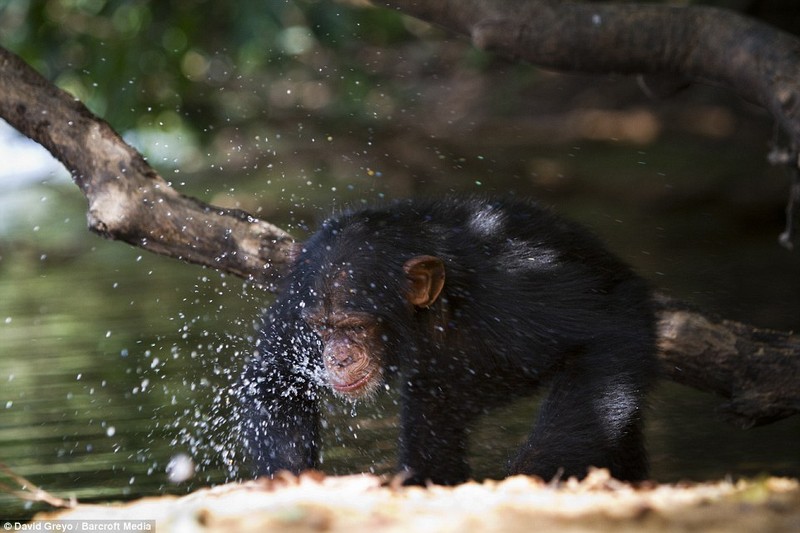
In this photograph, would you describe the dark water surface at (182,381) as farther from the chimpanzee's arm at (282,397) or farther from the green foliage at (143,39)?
the green foliage at (143,39)

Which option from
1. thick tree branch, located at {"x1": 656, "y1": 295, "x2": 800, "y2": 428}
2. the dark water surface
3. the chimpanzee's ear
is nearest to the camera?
the chimpanzee's ear

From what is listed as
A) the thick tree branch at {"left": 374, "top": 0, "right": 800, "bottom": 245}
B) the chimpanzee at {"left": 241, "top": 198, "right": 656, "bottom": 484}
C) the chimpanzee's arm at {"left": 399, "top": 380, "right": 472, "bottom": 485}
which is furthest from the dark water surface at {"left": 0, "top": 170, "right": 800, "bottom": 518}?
the thick tree branch at {"left": 374, "top": 0, "right": 800, "bottom": 245}

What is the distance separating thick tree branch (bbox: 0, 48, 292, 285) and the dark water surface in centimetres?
65

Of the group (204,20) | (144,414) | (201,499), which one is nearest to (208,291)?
(204,20)

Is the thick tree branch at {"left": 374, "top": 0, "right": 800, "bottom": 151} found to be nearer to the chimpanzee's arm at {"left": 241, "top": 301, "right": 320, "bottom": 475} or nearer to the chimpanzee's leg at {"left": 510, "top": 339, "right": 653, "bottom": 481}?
the chimpanzee's leg at {"left": 510, "top": 339, "right": 653, "bottom": 481}

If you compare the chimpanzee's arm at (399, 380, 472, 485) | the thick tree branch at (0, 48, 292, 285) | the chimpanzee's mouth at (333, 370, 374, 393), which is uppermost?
the thick tree branch at (0, 48, 292, 285)

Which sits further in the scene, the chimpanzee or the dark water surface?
the dark water surface

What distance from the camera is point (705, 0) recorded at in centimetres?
1381

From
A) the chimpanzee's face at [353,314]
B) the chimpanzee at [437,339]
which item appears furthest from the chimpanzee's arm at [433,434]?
the chimpanzee's face at [353,314]

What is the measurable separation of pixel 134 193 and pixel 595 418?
8.72 ft

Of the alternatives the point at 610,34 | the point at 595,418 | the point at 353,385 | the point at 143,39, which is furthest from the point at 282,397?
the point at 143,39

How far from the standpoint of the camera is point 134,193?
5.66 m

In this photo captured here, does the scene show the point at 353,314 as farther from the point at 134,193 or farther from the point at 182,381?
the point at 182,381

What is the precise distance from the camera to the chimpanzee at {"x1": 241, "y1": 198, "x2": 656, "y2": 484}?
5.12 meters
